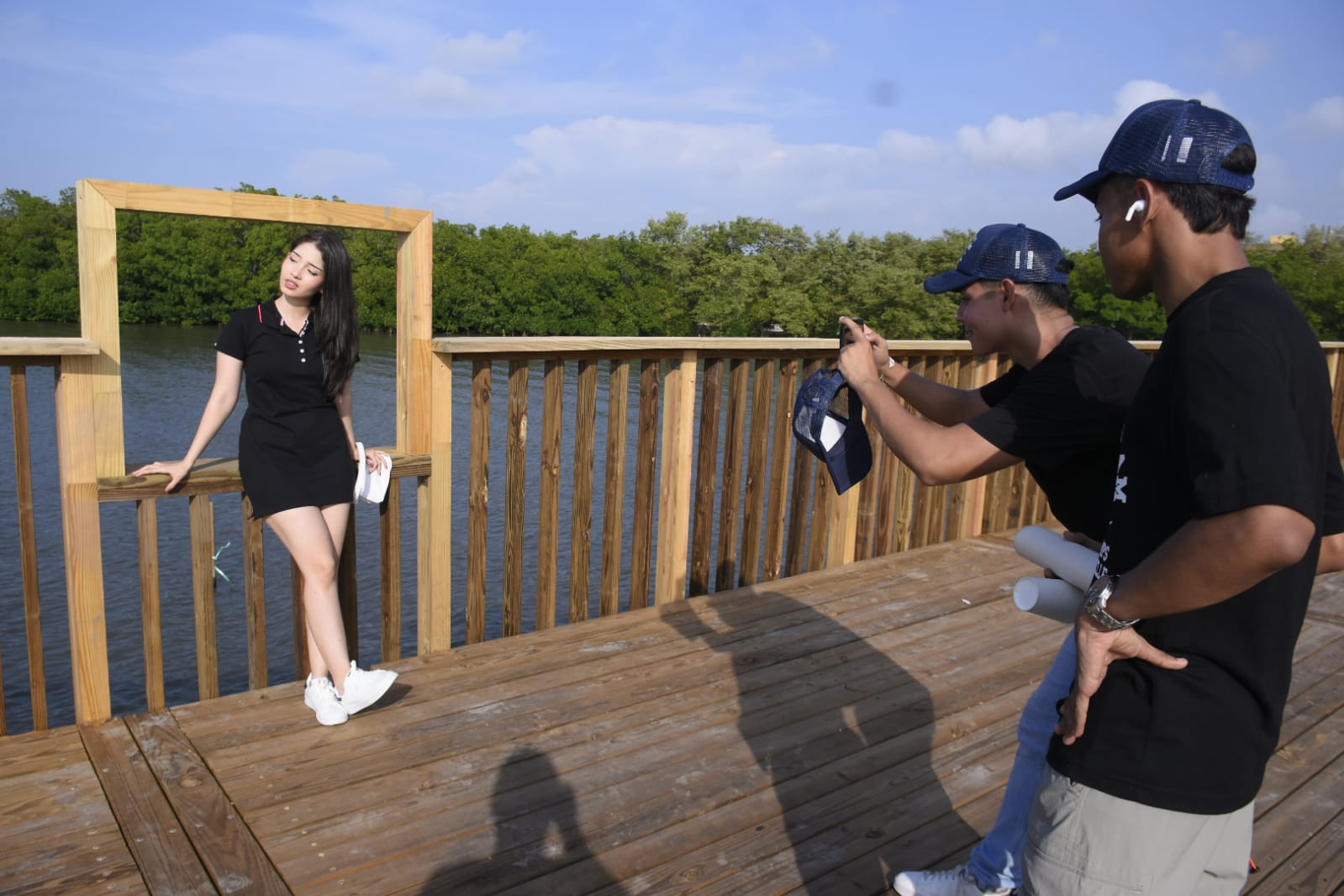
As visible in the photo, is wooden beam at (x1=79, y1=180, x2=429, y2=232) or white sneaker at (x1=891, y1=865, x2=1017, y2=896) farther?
wooden beam at (x1=79, y1=180, x2=429, y2=232)

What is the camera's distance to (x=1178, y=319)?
1176 mm

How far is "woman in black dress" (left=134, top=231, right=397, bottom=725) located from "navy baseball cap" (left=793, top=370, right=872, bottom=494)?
1.46m

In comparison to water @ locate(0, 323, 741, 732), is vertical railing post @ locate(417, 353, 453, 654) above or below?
above

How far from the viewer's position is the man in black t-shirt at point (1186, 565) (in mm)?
1079

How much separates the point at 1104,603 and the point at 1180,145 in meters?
0.58

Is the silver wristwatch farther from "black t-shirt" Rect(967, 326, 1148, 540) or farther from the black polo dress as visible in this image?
the black polo dress

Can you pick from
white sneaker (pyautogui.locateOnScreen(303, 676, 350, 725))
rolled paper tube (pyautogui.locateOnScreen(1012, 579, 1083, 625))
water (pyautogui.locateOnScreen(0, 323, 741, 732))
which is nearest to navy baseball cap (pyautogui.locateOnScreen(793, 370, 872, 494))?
rolled paper tube (pyautogui.locateOnScreen(1012, 579, 1083, 625))

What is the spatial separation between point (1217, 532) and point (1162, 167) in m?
0.47

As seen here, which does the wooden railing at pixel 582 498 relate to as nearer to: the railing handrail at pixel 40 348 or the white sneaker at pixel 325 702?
the railing handrail at pixel 40 348

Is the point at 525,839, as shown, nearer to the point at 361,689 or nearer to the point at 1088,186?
the point at 361,689

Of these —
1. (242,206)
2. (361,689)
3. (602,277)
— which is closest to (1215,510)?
(361,689)

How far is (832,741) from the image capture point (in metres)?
2.91

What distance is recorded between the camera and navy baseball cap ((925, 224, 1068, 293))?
2.05 metres

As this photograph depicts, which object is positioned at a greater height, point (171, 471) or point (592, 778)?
point (171, 471)
